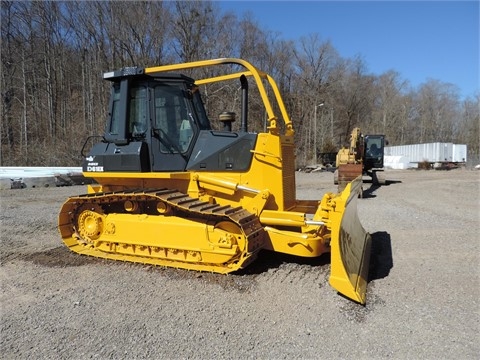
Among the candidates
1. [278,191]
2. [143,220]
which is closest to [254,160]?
[278,191]

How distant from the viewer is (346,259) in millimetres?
4312

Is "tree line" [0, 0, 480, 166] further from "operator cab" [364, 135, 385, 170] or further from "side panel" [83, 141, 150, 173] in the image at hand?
"side panel" [83, 141, 150, 173]

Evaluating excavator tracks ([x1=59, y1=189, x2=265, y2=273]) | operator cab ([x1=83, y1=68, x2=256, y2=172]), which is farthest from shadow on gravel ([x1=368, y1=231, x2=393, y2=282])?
operator cab ([x1=83, y1=68, x2=256, y2=172])

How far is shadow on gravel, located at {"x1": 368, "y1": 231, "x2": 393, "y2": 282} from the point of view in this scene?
505 centimetres

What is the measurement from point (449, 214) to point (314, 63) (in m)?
38.3

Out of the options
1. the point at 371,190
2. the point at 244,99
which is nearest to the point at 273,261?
the point at 244,99

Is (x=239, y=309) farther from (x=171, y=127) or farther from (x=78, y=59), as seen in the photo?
(x=78, y=59)

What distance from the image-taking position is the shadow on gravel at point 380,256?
16.6ft

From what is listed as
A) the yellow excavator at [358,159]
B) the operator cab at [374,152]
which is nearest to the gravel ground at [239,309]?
the yellow excavator at [358,159]

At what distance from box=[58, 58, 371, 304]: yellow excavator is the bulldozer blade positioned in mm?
47

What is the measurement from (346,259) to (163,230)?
2.41 metres

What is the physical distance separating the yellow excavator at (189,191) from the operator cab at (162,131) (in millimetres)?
15

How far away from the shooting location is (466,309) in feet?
12.9

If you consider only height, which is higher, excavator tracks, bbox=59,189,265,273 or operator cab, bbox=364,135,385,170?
operator cab, bbox=364,135,385,170
